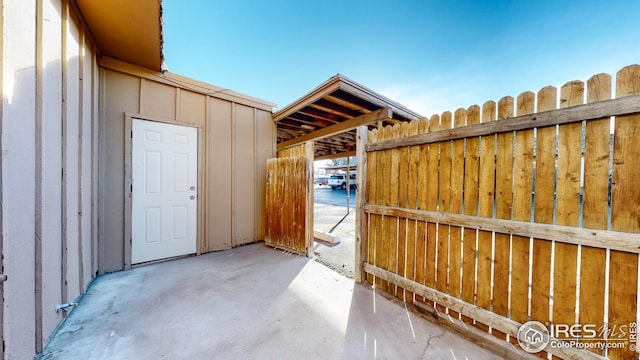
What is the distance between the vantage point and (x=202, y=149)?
362 cm

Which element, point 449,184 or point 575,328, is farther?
point 449,184

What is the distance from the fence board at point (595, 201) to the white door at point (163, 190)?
4401 millimetres

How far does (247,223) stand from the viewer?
4152 millimetres

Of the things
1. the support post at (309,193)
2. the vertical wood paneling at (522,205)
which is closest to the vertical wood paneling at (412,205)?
the vertical wood paneling at (522,205)

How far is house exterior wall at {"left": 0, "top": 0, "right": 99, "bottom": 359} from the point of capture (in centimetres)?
120

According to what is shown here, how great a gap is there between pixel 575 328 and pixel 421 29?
205 inches

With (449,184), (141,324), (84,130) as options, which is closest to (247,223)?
(141,324)

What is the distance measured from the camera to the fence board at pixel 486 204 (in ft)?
5.38

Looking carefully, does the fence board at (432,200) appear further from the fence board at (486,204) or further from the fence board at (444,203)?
the fence board at (486,204)

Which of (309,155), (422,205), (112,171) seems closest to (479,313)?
(422,205)

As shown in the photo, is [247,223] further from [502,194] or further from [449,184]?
[502,194]

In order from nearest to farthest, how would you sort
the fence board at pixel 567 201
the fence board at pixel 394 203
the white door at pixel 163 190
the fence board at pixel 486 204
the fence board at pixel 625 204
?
the fence board at pixel 625 204, the fence board at pixel 567 201, the fence board at pixel 486 204, the fence board at pixel 394 203, the white door at pixel 163 190

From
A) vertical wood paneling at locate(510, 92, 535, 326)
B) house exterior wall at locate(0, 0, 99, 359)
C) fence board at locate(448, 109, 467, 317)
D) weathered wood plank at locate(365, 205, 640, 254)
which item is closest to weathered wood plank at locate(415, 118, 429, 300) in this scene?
weathered wood plank at locate(365, 205, 640, 254)

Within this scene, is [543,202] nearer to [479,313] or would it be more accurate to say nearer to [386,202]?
[479,313]
